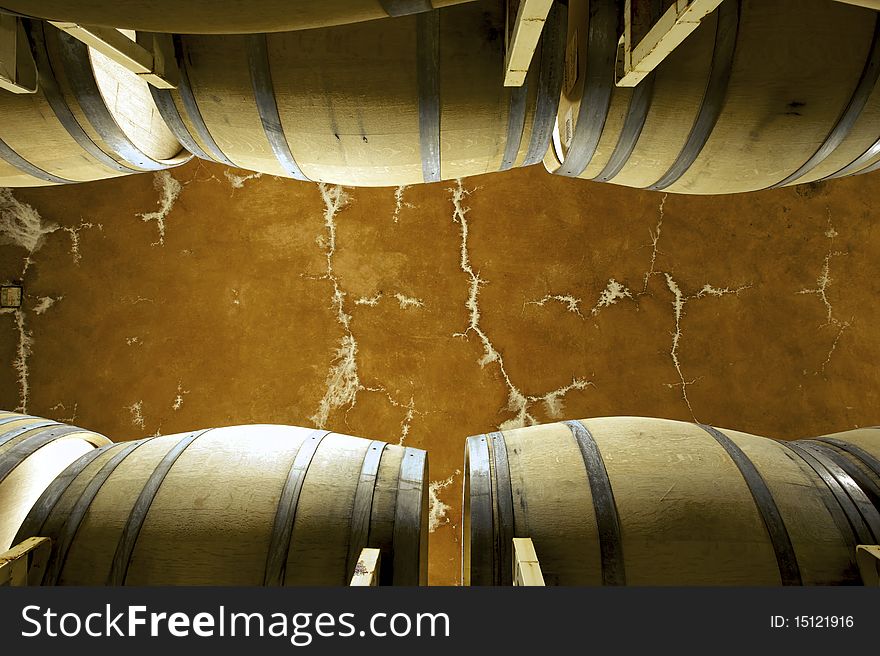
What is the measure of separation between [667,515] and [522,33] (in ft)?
4.42

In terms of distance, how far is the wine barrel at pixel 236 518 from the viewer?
63.2 inches

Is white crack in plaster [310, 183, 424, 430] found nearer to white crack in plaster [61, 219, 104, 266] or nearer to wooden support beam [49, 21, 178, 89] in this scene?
white crack in plaster [61, 219, 104, 266]

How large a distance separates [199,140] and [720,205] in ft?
11.0

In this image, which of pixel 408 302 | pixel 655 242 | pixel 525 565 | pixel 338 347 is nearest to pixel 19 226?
pixel 338 347

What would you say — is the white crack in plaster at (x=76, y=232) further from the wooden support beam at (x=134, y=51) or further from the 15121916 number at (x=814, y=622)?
the 15121916 number at (x=814, y=622)

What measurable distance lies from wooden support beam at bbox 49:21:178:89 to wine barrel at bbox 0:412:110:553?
4.57 ft

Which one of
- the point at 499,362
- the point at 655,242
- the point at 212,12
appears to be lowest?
the point at 499,362

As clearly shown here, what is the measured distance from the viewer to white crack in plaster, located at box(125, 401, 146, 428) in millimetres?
3783

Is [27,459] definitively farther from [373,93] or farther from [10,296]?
[10,296]

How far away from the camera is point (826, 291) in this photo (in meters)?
3.74

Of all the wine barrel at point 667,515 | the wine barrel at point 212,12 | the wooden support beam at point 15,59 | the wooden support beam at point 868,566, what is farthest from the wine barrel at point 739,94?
the wooden support beam at point 15,59

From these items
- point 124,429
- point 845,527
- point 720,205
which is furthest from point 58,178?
point 720,205

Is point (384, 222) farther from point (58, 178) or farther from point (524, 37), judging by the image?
point (524, 37)

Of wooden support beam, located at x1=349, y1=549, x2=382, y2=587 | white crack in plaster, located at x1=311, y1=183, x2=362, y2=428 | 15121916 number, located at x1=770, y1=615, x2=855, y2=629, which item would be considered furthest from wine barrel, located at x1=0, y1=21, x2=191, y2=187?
15121916 number, located at x1=770, y1=615, x2=855, y2=629
